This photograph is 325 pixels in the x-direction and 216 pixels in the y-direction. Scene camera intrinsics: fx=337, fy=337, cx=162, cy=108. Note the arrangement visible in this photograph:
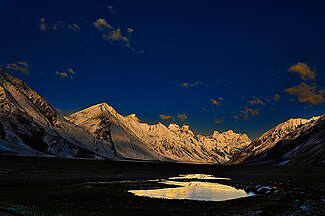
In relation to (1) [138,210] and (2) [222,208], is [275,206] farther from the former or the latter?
(1) [138,210]

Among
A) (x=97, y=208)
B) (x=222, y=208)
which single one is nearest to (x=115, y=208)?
(x=97, y=208)

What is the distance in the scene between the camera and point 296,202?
154ft

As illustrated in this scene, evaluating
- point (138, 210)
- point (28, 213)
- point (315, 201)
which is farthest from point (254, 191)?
point (28, 213)

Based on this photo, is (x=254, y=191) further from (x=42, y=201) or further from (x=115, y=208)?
(x=42, y=201)

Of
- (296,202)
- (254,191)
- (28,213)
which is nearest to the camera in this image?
(28,213)

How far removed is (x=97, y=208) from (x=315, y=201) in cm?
3026

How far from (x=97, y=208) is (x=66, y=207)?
143 inches

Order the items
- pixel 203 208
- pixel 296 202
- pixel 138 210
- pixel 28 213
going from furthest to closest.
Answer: pixel 296 202, pixel 203 208, pixel 138 210, pixel 28 213

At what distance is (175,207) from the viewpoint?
4222 centimetres

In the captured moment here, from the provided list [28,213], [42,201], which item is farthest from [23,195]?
[28,213]

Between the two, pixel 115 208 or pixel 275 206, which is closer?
pixel 115 208

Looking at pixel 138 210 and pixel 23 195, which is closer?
pixel 138 210

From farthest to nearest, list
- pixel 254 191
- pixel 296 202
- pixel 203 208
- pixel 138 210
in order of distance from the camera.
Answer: pixel 254 191 → pixel 296 202 → pixel 203 208 → pixel 138 210

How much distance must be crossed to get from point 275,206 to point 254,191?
24710mm
